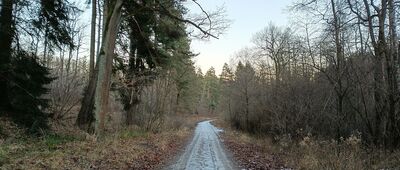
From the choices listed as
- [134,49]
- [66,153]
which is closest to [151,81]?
[134,49]

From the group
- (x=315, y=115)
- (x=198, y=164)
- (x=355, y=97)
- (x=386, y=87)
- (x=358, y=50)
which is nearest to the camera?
(x=198, y=164)

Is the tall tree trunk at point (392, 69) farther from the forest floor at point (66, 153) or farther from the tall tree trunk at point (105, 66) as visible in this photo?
the tall tree trunk at point (105, 66)

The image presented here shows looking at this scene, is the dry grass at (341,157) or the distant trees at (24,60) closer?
Result: the dry grass at (341,157)

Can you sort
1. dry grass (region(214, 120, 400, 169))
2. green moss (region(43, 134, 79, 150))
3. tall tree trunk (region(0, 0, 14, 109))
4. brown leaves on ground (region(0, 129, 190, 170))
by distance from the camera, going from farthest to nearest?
tall tree trunk (region(0, 0, 14, 109)) → green moss (region(43, 134, 79, 150)) → dry grass (region(214, 120, 400, 169)) → brown leaves on ground (region(0, 129, 190, 170))

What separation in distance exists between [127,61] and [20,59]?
917 centimetres

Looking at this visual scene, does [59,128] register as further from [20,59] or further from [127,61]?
[127,61]

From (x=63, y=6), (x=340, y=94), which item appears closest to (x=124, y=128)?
(x=63, y=6)

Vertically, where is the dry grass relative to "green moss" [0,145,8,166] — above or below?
below

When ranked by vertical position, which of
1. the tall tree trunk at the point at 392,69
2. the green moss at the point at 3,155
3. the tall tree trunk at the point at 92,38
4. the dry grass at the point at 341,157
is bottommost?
the dry grass at the point at 341,157

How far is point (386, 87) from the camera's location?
47.6 feet

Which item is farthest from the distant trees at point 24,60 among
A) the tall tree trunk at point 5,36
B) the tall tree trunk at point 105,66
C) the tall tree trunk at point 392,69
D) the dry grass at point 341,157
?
the tall tree trunk at point 392,69

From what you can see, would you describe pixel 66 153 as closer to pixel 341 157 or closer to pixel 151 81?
pixel 341 157

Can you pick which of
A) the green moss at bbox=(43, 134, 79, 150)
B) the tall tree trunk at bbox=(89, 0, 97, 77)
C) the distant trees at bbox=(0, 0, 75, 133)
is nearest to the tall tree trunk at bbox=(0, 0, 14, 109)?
the distant trees at bbox=(0, 0, 75, 133)

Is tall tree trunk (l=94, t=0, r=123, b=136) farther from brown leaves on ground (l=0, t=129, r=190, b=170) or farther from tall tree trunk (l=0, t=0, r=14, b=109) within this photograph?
tall tree trunk (l=0, t=0, r=14, b=109)
